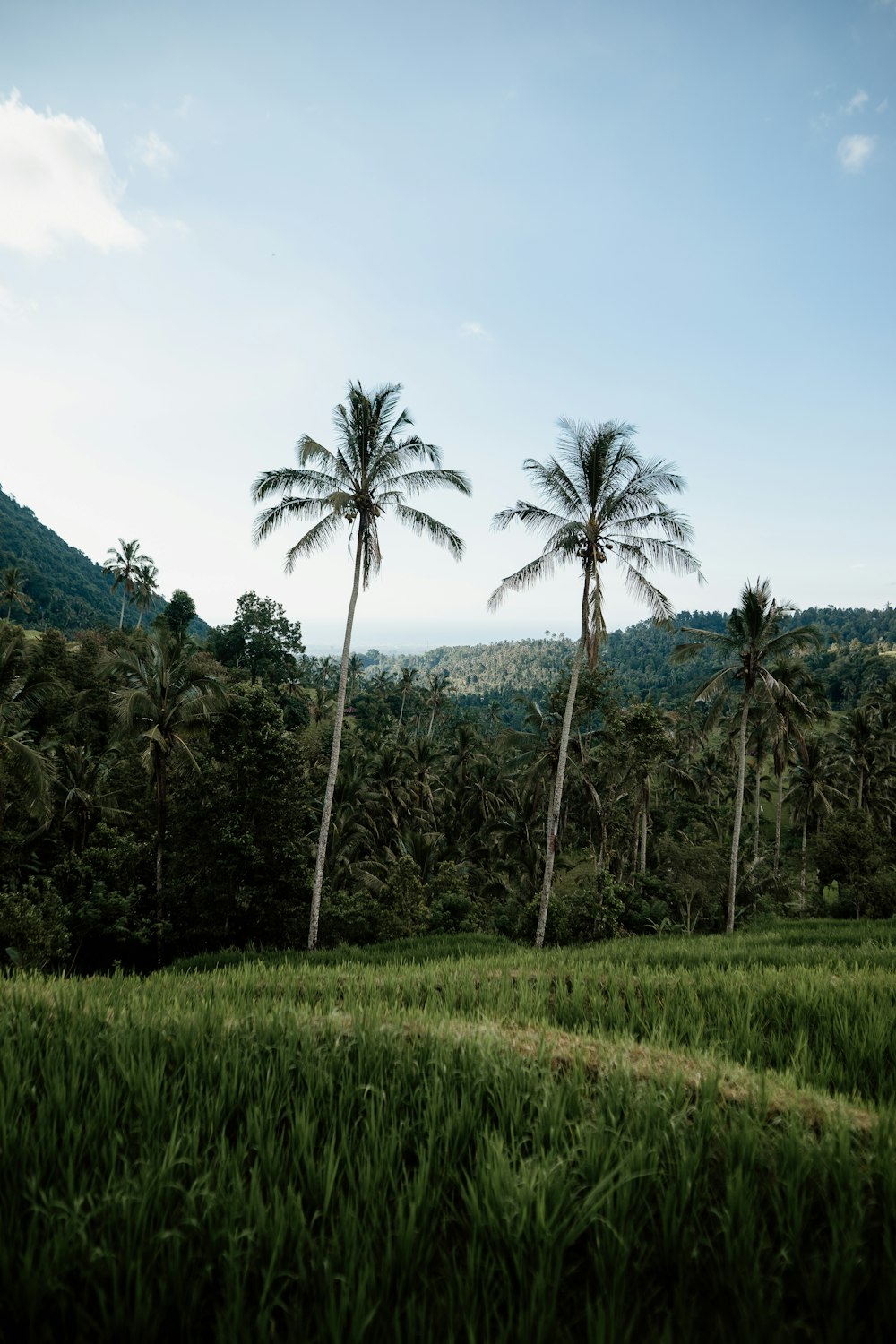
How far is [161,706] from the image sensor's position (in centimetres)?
1883

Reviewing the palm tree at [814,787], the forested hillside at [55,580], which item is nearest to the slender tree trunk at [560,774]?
the palm tree at [814,787]

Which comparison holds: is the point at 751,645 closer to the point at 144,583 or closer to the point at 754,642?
the point at 754,642

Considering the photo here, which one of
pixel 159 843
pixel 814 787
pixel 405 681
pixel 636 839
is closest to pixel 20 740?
pixel 159 843

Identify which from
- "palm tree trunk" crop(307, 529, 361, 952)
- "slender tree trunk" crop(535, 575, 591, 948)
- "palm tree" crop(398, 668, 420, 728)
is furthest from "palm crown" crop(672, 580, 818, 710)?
"palm tree" crop(398, 668, 420, 728)

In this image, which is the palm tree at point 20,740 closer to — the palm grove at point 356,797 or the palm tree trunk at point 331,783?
the palm grove at point 356,797

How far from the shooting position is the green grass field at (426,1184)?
80.9 inches

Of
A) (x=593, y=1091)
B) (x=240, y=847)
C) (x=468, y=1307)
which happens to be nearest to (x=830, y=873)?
(x=240, y=847)

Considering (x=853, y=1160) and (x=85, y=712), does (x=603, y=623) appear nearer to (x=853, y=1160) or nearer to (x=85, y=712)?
(x=853, y=1160)

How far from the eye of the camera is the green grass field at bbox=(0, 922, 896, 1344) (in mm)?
2055

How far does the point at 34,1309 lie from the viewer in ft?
6.43

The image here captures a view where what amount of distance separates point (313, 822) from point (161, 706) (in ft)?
31.7

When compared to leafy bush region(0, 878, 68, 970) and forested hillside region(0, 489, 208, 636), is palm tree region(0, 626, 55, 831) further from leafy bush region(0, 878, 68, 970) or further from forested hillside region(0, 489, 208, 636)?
forested hillside region(0, 489, 208, 636)

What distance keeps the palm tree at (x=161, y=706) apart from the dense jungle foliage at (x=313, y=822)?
0.07m

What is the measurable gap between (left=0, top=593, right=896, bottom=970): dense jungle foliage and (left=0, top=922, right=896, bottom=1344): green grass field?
15000mm
